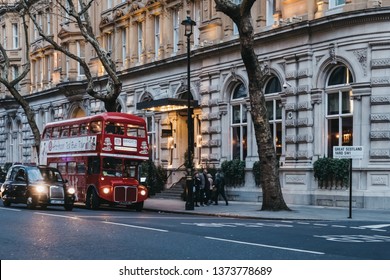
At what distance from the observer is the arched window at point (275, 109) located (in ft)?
104

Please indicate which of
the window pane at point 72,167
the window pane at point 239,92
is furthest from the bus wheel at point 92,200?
the window pane at point 239,92

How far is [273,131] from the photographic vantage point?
3216cm

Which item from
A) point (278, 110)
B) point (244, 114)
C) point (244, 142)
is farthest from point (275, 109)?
point (244, 142)

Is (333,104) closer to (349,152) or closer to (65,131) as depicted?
(349,152)

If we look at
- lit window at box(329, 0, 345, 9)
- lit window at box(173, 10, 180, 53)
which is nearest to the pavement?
lit window at box(329, 0, 345, 9)

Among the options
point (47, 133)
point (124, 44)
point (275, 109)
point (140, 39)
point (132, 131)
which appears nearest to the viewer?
point (132, 131)

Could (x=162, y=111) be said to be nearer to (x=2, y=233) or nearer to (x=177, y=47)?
(x=177, y=47)

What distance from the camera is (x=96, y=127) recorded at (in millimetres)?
29125

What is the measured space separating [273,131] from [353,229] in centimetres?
1327

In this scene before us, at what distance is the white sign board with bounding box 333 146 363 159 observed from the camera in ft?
75.7

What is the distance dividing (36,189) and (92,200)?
10.2 ft

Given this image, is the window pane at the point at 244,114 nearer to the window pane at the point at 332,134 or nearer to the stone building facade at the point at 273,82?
the stone building facade at the point at 273,82

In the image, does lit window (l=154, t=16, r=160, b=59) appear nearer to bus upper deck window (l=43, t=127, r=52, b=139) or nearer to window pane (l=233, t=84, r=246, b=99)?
window pane (l=233, t=84, r=246, b=99)

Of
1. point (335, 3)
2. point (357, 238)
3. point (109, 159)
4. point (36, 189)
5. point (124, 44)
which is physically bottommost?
point (357, 238)
